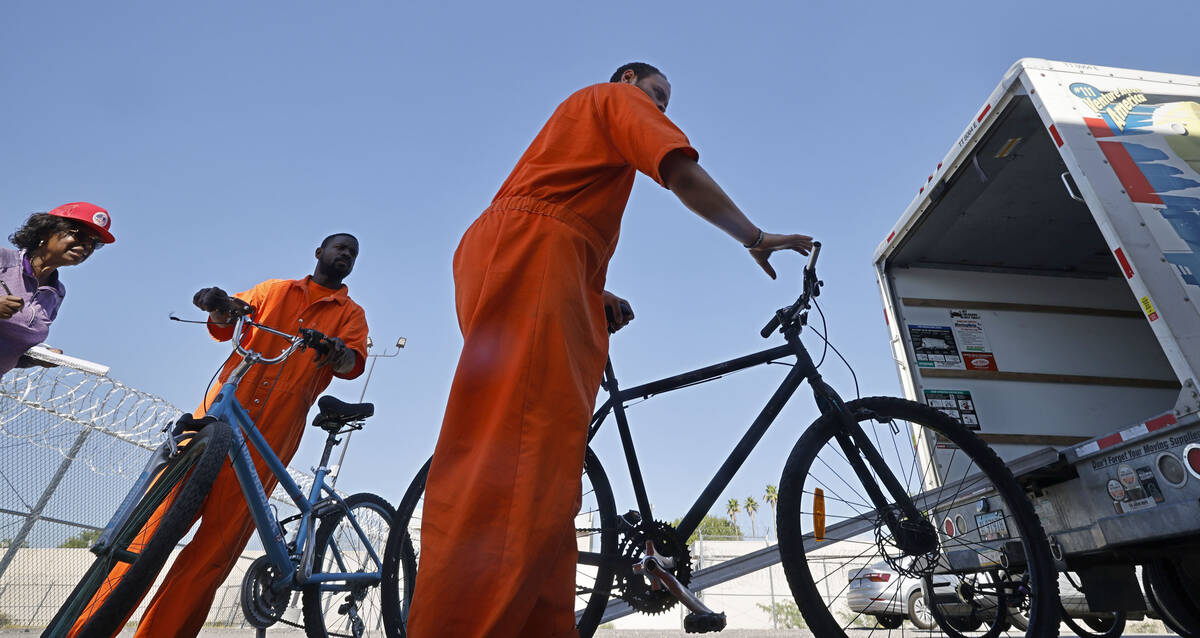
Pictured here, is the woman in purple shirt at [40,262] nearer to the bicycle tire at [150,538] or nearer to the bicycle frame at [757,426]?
the bicycle tire at [150,538]

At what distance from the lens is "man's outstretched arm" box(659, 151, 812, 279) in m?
1.62

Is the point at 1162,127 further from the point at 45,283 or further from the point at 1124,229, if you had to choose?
the point at 45,283

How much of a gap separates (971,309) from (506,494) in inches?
156

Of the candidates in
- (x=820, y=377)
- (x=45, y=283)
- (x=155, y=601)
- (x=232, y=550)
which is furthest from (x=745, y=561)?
(x=45, y=283)

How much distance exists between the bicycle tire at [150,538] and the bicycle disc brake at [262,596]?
3.26ft

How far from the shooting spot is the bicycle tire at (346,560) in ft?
9.59

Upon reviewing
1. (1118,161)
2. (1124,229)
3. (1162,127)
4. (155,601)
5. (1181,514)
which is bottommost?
(155,601)

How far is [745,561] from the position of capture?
324 centimetres

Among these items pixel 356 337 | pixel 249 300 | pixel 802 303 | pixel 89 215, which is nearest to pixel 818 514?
pixel 802 303

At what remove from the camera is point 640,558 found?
2.29m

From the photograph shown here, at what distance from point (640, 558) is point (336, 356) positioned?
1.74 m

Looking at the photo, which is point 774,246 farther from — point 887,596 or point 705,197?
point 887,596

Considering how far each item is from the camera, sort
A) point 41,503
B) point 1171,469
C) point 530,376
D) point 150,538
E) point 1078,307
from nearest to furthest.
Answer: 1. point 530,376
2. point 150,538
3. point 1171,469
4. point 1078,307
5. point 41,503

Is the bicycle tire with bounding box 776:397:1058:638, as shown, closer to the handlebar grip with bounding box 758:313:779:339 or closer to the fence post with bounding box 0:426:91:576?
the handlebar grip with bounding box 758:313:779:339
